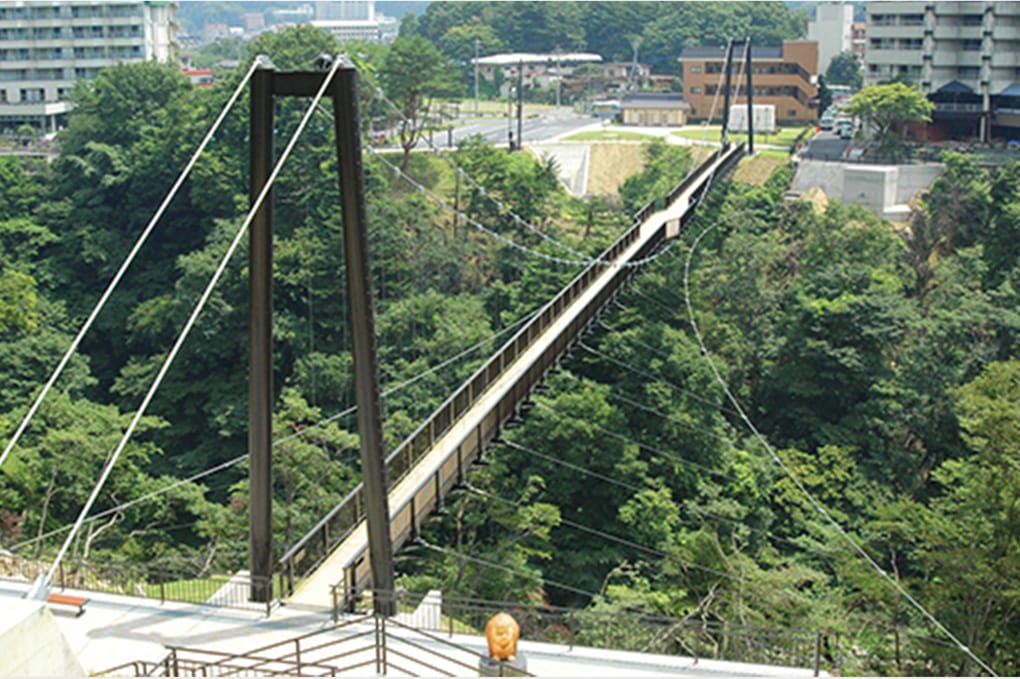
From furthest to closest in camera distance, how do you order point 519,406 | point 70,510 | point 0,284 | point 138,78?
point 138,78
point 0,284
point 70,510
point 519,406

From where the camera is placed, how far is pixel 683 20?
89.1m

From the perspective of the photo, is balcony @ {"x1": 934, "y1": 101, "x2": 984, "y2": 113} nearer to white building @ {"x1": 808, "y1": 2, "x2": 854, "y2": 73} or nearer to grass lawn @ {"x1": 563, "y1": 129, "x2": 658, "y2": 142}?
grass lawn @ {"x1": 563, "y1": 129, "x2": 658, "y2": 142}

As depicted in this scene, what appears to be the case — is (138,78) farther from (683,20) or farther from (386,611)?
(683,20)

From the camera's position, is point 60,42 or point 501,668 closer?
point 501,668

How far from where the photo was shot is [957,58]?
1981 inches

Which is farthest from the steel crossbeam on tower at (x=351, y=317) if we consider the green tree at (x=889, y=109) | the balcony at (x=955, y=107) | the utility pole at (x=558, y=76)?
the utility pole at (x=558, y=76)

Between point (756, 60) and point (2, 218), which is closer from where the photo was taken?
point (2, 218)

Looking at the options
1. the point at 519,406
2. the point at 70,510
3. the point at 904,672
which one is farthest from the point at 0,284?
the point at 904,672

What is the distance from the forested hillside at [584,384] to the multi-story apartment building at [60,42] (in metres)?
18.2

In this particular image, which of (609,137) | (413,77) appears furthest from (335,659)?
(609,137)

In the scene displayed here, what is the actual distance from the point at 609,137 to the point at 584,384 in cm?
3283

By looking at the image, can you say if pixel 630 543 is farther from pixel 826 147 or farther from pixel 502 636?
pixel 826 147

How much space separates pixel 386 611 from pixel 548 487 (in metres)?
13.9

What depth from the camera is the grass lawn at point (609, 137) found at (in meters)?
57.9
